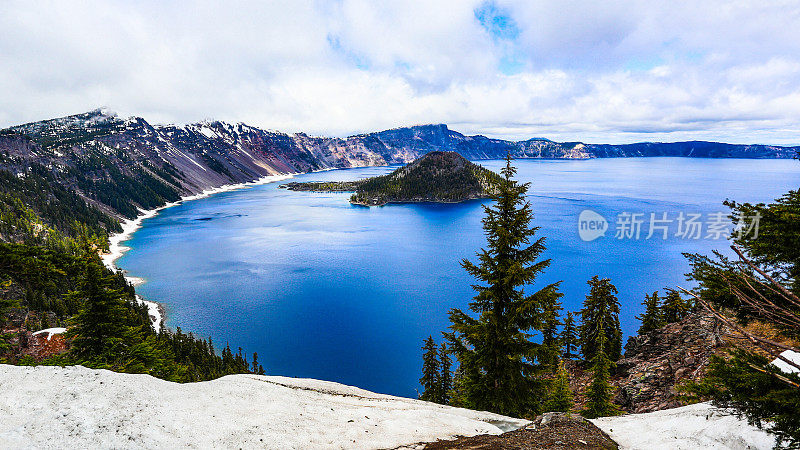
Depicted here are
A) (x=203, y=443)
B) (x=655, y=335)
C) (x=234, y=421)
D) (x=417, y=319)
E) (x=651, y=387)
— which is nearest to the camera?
(x=203, y=443)

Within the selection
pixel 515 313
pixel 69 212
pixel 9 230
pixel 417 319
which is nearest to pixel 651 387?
pixel 515 313

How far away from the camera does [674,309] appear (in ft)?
127

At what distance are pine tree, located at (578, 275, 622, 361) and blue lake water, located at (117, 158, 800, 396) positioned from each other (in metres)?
16.1

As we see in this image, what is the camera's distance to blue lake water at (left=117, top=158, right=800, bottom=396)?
51.0 m

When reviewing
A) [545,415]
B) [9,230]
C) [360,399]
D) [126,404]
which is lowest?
[9,230]

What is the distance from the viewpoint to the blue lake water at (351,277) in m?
51.0

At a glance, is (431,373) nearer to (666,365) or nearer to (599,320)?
(599,320)

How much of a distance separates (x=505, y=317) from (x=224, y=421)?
38.9 ft

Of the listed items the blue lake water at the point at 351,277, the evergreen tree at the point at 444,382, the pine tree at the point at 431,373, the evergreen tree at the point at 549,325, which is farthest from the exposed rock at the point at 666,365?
the blue lake water at the point at 351,277

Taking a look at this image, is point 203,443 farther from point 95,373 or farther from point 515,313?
point 515,313

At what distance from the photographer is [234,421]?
9.77m

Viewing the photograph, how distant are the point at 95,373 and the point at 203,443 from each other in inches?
195

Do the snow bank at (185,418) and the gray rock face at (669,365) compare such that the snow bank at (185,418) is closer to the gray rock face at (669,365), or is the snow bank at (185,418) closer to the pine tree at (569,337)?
the gray rock face at (669,365)

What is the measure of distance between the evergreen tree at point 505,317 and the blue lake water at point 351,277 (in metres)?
29.4
